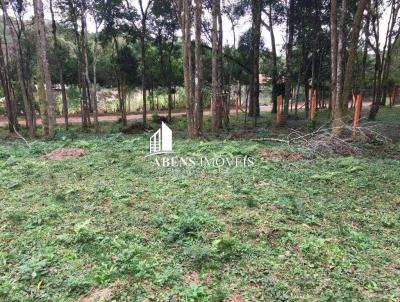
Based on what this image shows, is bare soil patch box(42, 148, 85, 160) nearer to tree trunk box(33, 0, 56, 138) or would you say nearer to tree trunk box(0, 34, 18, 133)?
tree trunk box(33, 0, 56, 138)

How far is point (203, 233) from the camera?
4.32m

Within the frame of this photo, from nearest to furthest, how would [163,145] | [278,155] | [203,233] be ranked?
[203,233], [278,155], [163,145]

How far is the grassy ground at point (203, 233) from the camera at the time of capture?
3377 millimetres

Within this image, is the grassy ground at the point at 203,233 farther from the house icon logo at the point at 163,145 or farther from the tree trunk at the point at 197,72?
the tree trunk at the point at 197,72

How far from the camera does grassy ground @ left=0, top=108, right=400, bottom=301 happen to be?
3377 millimetres

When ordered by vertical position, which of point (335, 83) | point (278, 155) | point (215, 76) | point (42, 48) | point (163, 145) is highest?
point (42, 48)

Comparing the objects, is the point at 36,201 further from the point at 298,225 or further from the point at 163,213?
the point at 298,225

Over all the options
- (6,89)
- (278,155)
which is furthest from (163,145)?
(6,89)

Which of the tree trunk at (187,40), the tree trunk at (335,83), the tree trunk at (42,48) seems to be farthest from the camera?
the tree trunk at (42,48)

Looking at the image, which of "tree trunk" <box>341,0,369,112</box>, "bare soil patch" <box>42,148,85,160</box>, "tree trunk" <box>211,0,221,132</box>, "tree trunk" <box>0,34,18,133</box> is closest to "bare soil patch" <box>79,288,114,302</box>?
"bare soil patch" <box>42,148,85,160</box>

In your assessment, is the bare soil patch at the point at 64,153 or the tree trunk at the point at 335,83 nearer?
the bare soil patch at the point at 64,153

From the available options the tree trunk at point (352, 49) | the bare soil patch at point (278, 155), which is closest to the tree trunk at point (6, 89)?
the bare soil patch at point (278, 155)

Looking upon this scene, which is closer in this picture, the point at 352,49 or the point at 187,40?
the point at 352,49

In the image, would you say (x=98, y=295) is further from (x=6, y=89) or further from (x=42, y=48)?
(x=6, y=89)
